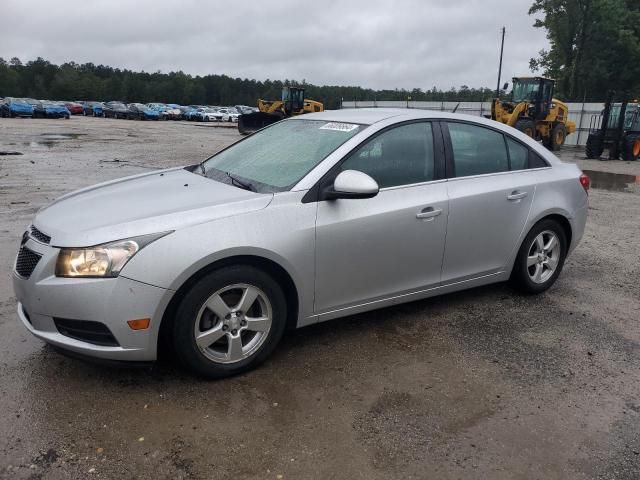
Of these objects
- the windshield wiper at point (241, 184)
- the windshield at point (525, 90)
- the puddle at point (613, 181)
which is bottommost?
the puddle at point (613, 181)

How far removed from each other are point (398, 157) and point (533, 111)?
21.6 m

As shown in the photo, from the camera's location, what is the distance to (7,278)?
493 centimetres

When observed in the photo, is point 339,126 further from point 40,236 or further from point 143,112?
point 143,112

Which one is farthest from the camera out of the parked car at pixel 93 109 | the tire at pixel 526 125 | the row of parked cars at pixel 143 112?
the parked car at pixel 93 109

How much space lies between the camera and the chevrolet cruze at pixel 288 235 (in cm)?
294

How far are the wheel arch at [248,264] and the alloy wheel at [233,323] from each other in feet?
0.45

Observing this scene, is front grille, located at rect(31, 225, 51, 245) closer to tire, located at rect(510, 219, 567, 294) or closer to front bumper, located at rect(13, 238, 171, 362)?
front bumper, located at rect(13, 238, 171, 362)

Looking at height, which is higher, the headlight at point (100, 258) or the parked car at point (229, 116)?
the headlight at point (100, 258)

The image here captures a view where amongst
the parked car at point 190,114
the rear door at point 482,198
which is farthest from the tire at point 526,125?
the parked car at point 190,114

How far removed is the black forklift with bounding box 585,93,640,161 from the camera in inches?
864

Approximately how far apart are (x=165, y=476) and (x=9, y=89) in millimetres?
117145

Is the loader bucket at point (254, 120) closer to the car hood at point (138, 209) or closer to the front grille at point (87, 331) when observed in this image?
the car hood at point (138, 209)

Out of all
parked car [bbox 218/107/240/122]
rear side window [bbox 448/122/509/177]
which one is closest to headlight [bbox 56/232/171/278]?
rear side window [bbox 448/122/509/177]

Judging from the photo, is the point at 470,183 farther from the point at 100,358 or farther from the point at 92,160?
the point at 92,160
